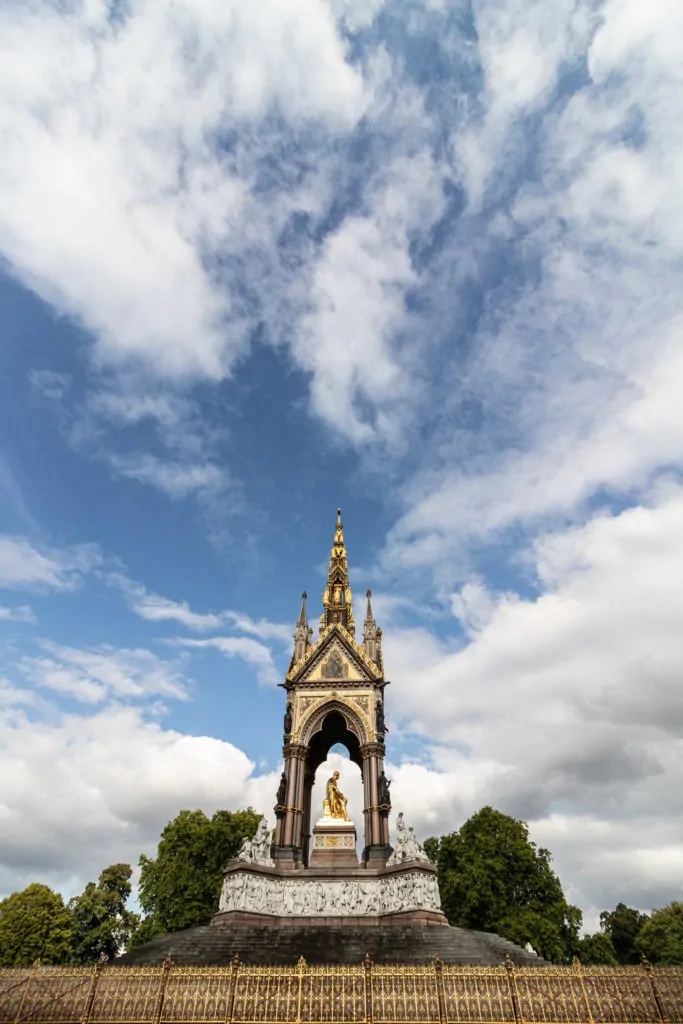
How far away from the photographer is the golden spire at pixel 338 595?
26.3 m

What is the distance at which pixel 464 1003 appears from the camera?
407 inches

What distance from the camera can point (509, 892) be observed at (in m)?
33.3

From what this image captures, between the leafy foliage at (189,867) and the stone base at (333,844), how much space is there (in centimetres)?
1634

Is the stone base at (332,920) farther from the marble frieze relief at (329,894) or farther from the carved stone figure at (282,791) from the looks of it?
the carved stone figure at (282,791)

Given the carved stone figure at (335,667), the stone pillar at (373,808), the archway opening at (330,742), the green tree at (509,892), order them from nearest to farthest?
the stone pillar at (373,808) → the carved stone figure at (335,667) → the archway opening at (330,742) → the green tree at (509,892)

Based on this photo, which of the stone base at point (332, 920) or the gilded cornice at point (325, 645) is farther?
the gilded cornice at point (325, 645)

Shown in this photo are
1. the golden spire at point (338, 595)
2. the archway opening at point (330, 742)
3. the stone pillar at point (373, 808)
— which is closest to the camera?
the stone pillar at point (373, 808)

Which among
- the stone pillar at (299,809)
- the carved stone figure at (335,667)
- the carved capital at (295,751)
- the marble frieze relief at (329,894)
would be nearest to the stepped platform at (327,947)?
the marble frieze relief at (329,894)

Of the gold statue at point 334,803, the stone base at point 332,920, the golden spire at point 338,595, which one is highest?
the golden spire at point 338,595

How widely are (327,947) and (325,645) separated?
10932 mm

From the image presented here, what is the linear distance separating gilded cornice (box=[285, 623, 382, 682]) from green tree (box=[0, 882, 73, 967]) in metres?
20.9

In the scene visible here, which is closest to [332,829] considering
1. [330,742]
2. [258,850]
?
[258,850]

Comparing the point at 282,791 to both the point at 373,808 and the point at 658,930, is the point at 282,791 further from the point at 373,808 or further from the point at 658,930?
the point at 658,930

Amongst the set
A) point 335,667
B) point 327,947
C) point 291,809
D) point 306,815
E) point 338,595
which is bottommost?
point 327,947
